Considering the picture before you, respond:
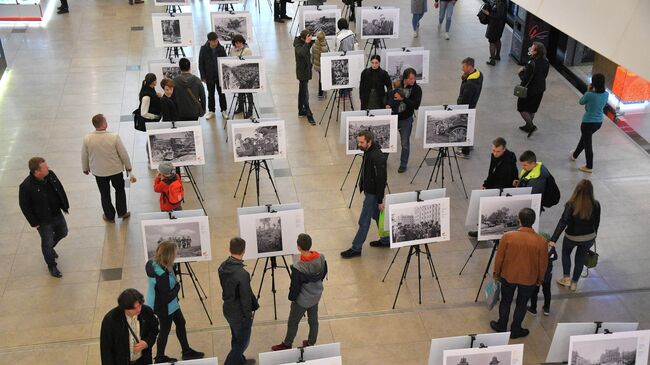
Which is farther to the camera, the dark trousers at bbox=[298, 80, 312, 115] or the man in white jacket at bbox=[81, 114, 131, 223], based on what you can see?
the dark trousers at bbox=[298, 80, 312, 115]

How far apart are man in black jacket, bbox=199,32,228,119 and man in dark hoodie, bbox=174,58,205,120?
129 cm

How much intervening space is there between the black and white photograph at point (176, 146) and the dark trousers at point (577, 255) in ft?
18.0

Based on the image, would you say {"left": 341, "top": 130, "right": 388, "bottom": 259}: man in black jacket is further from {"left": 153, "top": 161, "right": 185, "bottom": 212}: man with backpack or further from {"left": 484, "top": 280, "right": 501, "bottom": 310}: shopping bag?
{"left": 153, "top": 161, "right": 185, "bottom": 212}: man with backpack

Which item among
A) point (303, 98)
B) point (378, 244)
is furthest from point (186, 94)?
point (378, 244)

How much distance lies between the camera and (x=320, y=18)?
54.3 feet

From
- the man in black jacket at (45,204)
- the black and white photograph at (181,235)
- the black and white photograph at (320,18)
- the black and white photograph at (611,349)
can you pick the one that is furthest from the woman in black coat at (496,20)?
the black and white photograph at (611,349)

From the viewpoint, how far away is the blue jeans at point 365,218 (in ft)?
34.5

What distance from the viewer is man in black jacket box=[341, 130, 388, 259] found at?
33.3 ft

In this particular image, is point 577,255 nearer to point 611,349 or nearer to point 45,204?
point 611,349

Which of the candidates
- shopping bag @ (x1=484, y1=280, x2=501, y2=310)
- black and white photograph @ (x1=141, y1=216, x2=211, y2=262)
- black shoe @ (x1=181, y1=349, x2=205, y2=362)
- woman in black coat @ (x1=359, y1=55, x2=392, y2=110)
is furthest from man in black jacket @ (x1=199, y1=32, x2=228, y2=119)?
shopping bag @ (x1=484, y1=280, x2=501, y2=310)

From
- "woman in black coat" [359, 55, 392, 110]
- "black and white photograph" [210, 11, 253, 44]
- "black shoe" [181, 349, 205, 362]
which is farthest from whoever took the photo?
"black and white photograph" [210, 11, 253, 44]

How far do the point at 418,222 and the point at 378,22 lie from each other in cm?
801

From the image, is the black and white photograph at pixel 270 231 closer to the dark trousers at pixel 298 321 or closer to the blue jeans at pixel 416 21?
the dark trousers at pixel 298 321

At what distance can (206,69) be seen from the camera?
14.5 m
